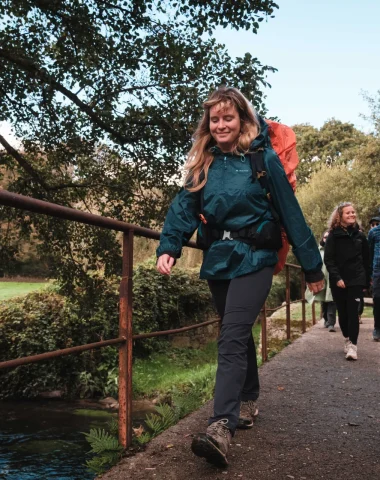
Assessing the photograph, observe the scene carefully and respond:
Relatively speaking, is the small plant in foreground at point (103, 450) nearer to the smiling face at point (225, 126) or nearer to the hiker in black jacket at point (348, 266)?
the smiling face at point (225, 126)

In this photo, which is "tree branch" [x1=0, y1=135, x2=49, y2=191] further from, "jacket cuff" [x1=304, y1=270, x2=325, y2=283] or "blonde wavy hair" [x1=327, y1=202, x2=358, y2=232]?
"jacket cuff" [x1=304, y1=270, x2=325, y2=283]

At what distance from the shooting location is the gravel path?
8.14 ft

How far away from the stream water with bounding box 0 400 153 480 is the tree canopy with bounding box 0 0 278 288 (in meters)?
2.34

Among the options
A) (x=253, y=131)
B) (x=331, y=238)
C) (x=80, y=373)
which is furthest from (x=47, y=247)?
(x=253, y=131)

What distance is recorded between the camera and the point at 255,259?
9.02 ft

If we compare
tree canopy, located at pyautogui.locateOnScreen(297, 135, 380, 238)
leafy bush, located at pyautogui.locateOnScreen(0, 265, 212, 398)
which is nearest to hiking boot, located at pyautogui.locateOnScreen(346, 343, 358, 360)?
leafy bush, located at pyautogui.locateOnScreen(0, 265, 212, 398)

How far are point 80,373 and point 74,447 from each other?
10.7ft

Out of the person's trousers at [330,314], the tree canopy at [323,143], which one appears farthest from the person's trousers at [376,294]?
the tree canopy at [323,143]

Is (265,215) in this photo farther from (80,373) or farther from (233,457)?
(80,373)

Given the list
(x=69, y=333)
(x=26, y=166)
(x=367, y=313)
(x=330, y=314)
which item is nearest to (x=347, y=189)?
(x=367, y=313)

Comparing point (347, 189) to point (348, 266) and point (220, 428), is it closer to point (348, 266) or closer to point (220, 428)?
point (348, 266)

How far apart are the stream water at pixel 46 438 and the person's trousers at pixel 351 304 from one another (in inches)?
131

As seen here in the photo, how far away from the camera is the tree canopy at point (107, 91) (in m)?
8.03

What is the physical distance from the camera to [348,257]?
6391 millimetres
